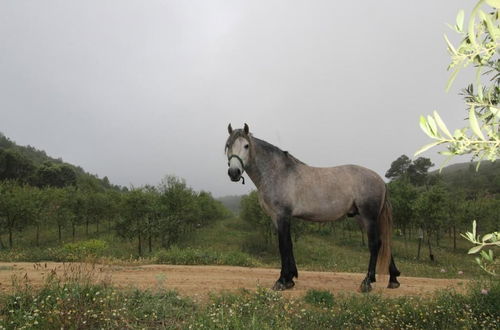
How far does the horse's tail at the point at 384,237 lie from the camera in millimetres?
6777

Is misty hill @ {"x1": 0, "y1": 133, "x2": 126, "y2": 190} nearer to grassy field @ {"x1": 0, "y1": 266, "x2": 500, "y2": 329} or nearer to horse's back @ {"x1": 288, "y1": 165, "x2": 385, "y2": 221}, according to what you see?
grassy field @ {"x1": 0, "y1": 266, "x2": 500, "y2": 329}

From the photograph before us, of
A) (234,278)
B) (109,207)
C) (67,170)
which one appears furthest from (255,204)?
(67,170)

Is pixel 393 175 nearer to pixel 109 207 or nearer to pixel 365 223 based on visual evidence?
pixel 109 207

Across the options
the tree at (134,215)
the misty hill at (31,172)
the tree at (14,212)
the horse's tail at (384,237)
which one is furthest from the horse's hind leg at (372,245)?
the misty hill at (31,172)

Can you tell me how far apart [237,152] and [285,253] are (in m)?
2.66

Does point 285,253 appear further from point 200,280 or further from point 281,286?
point 200,280

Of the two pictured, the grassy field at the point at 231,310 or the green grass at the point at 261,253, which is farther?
the green grass at the point at 261,253

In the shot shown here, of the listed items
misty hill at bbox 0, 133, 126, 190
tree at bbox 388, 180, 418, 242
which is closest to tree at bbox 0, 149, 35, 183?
misty hill at bbox 0, 133, 126, 190

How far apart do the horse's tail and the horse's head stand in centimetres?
376

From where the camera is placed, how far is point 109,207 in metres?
41.2

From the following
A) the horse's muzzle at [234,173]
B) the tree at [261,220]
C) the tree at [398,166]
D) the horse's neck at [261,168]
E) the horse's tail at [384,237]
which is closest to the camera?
the horse's muzzle at [234,173]

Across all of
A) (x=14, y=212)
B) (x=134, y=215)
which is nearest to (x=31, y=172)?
(x=14, y=212)

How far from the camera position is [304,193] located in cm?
647

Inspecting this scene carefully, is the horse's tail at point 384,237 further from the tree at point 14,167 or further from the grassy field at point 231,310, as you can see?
the tree at point 14,167
